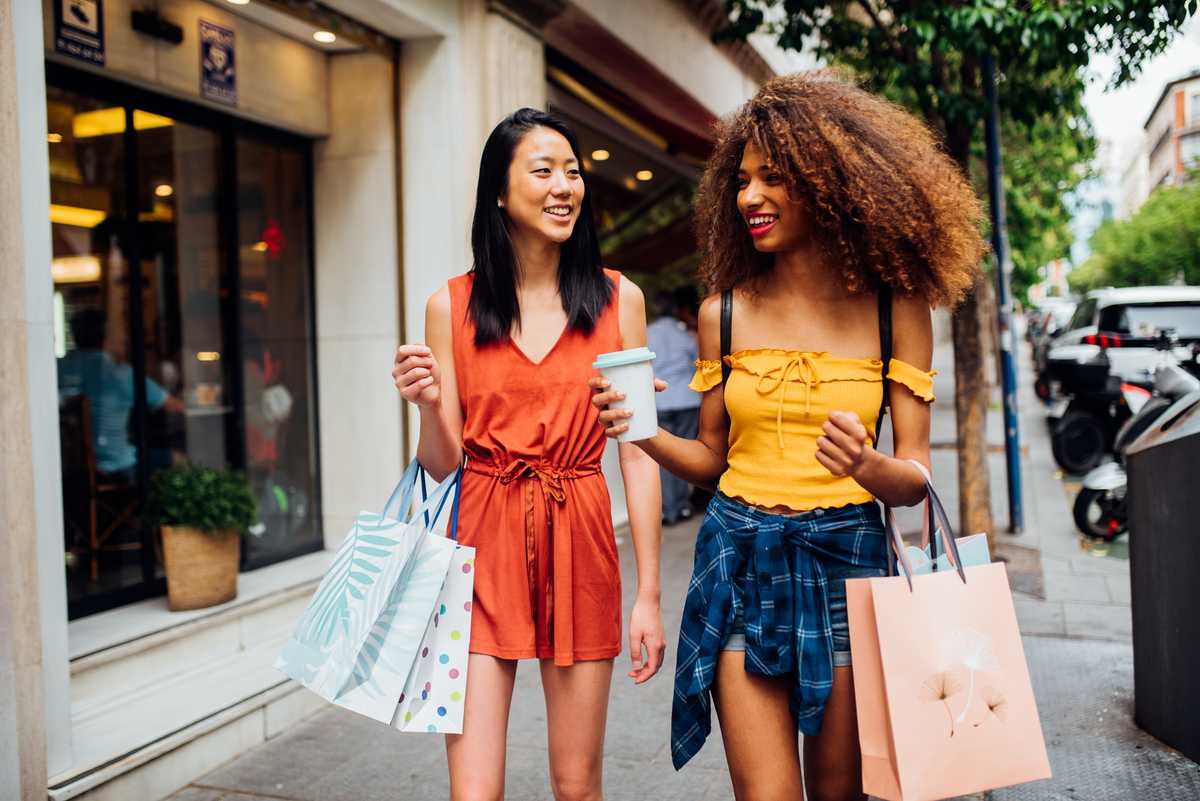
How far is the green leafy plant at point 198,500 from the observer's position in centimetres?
530

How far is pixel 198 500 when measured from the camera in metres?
5.32

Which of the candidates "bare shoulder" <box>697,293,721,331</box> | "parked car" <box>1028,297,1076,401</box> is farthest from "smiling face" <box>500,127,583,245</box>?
"parked car" <box>1028,297,1076,401</box>

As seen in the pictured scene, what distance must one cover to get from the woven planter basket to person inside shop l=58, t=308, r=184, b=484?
730 mm

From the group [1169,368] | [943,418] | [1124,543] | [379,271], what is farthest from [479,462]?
[943,418]

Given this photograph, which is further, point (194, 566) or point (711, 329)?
point (194, 566)

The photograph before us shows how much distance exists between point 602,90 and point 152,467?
4799 mm

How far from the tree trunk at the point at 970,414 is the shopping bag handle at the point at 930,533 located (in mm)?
5145

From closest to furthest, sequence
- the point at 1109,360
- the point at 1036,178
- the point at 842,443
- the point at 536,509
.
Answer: the point at 842,443 → the point at 536,509 → the point at 1109,360 → the point at 1036,178

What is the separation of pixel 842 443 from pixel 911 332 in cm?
47

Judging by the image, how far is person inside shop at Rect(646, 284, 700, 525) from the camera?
8.86 m

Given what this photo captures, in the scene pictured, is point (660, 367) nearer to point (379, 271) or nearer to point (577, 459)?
point (379, 271)

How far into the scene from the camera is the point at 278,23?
5.79 m

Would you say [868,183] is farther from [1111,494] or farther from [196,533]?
[1111,494]

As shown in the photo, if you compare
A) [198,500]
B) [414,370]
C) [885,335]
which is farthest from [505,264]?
[198,500]
